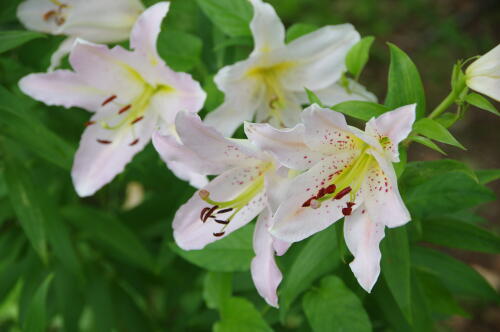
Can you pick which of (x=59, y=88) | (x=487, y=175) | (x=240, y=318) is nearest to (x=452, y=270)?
(x=487, y=175)

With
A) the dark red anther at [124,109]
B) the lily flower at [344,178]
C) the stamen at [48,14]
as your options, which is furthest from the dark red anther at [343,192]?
the stamen at [48,14]

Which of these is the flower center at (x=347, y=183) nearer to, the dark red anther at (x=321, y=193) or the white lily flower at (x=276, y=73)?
the dark red anther at (x=321, y=193)

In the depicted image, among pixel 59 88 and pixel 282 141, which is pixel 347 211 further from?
pixel 59 88

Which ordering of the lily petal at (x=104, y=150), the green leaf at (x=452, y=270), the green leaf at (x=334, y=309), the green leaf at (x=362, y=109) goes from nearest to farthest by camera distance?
the green leaf at (x=362, y=109)
the green leaf at (x=334, y=309)
the lily petal at (x=104, y=150)
the green leaf at (x=452, y=270)

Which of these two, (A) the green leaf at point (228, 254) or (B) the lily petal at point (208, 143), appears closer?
(B) the lily petal at point (208, 143)

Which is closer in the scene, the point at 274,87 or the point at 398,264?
the point at 398,264

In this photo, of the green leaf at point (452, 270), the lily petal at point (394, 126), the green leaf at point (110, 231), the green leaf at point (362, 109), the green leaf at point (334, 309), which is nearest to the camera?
the lily petal at point (394, 126)
